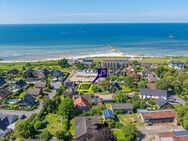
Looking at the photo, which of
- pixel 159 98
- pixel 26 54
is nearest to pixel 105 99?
pixel 159 98

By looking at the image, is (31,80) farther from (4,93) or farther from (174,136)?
(174,136)

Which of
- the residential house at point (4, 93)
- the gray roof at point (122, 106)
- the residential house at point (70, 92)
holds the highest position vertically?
the gray roof at point (122, 106)

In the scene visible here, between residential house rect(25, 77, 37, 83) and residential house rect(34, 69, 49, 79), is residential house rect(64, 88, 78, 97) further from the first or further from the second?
residential house rect(34, 69, 49, 79)

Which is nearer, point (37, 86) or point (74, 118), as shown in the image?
point (74, 118)

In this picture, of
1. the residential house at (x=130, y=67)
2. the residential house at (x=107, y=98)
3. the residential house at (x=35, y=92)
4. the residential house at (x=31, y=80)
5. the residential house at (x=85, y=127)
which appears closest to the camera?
the residential house at (x=85, y=127)

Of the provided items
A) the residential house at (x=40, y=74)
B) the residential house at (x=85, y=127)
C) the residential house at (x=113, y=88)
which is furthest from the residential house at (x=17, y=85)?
the residential house at (x=85, y=127)

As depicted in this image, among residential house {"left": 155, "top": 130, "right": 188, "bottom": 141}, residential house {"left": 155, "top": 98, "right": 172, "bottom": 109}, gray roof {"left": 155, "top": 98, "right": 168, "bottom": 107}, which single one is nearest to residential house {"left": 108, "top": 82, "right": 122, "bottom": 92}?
gray roof {"left": 155, "top": 98, "right": 168, "bottom": 107}

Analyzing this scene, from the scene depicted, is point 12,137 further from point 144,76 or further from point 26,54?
point 26,54

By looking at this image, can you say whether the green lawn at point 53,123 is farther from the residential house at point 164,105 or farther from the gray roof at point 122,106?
the residential house at point 164,105
